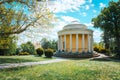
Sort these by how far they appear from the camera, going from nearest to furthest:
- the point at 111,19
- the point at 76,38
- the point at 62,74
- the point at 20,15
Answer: the point at 62,74
the point at 20,15
the point at 111,19
the point at 76,38

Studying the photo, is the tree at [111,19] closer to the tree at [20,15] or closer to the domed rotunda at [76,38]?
the domed rotunda at [76,38]

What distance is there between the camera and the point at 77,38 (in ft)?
130

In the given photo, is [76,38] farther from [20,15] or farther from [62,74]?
[62,74]

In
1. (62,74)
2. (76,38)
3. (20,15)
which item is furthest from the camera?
(76,38)

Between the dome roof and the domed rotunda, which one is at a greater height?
the dome roof

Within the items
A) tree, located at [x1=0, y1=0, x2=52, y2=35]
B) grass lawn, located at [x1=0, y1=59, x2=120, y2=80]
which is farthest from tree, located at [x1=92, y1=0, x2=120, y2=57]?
grass lawn, located at [x1=0, y1=59, x2=120, y2=80]

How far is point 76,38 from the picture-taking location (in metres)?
39.8

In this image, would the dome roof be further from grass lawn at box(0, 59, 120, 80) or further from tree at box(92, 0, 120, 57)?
grass lawn at box(0, 59, 120, 80)

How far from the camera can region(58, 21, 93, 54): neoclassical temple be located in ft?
131

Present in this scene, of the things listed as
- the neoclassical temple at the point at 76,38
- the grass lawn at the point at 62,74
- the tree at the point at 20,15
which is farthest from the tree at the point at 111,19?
the grass lawn at the point at 62,74

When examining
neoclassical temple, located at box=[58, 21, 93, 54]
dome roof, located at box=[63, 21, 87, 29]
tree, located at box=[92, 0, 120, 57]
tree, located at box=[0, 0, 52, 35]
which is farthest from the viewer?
dome roof, located at box=[63, 21, 87, 29]

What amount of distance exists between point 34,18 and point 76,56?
20.1m

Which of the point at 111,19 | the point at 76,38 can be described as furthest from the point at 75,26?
the point at 111,19

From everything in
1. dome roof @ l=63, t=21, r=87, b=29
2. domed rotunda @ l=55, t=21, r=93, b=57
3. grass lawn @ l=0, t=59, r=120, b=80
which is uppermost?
dome roof @ l=63, t=21, r=87, b=29
